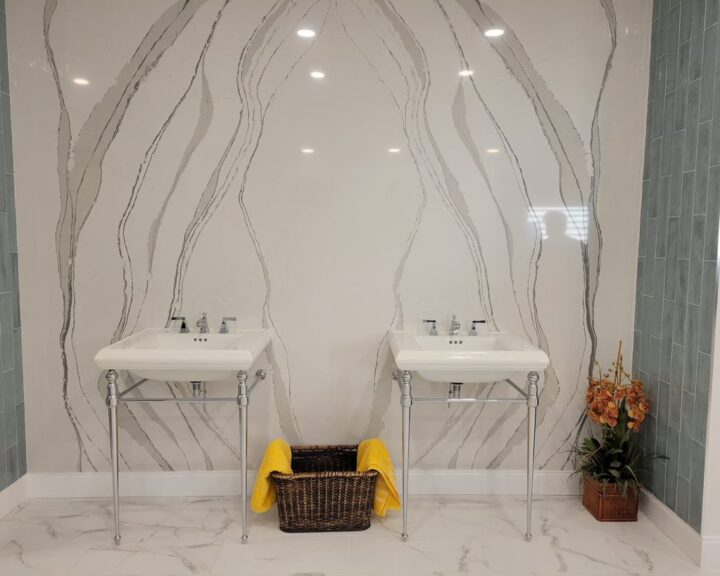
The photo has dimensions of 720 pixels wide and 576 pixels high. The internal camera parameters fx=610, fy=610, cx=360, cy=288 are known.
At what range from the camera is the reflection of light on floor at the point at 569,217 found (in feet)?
9.56

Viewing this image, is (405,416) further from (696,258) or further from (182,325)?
(696,258)

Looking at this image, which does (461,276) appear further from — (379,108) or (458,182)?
(379,108)

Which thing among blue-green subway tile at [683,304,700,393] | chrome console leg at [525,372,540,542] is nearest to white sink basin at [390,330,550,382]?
chrome console leg at [525,372,540,542]

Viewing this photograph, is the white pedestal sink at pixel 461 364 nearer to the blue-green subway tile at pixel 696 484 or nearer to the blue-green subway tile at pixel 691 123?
the blue-green subway tile at pixel 696 484

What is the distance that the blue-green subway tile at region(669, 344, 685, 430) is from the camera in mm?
2526

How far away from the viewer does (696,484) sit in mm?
2408

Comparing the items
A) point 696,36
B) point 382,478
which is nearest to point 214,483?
point 382,478

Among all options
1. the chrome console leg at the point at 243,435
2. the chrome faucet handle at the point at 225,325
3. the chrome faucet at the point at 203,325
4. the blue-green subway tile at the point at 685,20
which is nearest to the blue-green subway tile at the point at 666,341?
the blue-green subway tile at the point at 685,20

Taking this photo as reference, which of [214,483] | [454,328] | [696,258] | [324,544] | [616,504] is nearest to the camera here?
[696,258]

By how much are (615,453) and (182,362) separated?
1.95 metres

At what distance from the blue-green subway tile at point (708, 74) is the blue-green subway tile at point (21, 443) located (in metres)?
3.25

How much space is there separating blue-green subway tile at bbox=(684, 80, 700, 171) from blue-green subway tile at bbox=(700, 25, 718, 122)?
0.04 m

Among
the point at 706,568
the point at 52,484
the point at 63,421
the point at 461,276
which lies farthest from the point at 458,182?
the point at 52,484

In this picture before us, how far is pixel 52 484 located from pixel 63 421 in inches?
12.3
